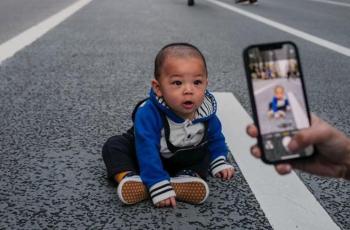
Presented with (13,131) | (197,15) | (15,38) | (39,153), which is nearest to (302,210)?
(39,153)

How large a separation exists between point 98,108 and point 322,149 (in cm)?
223

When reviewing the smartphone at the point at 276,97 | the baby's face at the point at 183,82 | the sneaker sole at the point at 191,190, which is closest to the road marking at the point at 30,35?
the baby's face at the point at 183,82

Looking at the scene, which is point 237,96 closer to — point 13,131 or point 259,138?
point 13,131

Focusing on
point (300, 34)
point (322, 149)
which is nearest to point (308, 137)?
point (322, 149)

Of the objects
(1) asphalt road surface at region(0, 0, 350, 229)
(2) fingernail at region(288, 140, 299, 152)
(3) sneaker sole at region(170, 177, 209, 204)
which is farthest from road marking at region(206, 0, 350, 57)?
(2) fingernail at region(288, 140, 299, 152)

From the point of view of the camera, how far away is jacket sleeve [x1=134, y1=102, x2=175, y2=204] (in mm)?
2397

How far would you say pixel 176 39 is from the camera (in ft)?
22.7

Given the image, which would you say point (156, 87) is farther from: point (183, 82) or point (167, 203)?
point (167, 203)

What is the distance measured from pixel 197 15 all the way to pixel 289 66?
28.8ft

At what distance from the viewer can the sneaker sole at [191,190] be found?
2389 millimetres

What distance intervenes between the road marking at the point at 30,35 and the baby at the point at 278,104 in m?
3.73

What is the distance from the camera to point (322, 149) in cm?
169

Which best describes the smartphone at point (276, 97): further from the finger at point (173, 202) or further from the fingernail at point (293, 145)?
the finger at point (173, 202)

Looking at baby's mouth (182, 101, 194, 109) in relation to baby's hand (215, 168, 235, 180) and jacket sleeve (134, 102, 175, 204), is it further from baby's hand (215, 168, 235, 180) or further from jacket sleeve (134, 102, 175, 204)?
baby's hand (215, 168, 235, 180)
